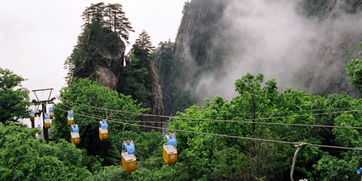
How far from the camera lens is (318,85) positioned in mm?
58188

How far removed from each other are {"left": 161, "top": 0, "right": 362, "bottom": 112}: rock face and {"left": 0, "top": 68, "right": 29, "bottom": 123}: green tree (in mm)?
47606

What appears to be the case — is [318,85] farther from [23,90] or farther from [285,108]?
[23,90]

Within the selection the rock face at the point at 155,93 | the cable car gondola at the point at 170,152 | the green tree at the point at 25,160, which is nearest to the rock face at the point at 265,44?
the rock face at the point at 155,93

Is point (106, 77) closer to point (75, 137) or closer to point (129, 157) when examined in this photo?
point (75, 137)

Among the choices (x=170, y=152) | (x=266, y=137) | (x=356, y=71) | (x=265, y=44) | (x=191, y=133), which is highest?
(x=265, y=44)

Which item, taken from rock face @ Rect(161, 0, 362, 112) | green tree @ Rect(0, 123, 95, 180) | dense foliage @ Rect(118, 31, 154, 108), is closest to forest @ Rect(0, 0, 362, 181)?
green tree @ Rect(0, 123, 95, 180)

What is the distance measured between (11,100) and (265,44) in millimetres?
75478

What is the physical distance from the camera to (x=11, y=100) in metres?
27.3

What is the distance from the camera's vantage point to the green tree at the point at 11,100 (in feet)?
88.5

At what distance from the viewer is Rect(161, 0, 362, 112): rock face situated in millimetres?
58469

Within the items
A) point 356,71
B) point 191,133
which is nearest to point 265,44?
point 356,71

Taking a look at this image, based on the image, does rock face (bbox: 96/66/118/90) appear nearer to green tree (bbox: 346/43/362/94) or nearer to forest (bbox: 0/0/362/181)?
forest (bbox: 0/0/362/181)

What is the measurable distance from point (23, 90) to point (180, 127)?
15.5 m

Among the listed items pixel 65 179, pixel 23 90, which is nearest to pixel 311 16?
pixel 23 90
